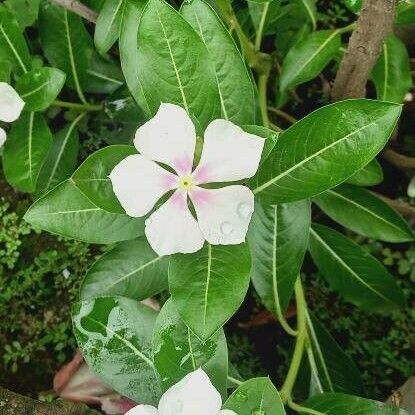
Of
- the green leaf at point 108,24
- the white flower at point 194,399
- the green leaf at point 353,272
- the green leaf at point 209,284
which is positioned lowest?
the green leaf at point 353,272

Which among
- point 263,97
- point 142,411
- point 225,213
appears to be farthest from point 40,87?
point 142,411

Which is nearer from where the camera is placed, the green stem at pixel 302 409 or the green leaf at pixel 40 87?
the green stem at pixel 302 409

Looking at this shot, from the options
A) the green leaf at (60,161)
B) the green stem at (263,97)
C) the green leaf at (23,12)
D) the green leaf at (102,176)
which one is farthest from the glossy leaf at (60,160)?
the green leaf at (102,176)

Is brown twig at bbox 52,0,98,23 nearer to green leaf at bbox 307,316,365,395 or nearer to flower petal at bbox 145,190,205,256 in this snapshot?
flower petal at bbox 145,190,205,256

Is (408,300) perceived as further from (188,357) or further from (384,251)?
(188,357)

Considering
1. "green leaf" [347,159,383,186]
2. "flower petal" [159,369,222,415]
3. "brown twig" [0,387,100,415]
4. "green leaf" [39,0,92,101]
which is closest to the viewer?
"flower petal" [159,369,222,415]

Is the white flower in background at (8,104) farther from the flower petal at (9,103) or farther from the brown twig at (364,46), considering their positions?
the brown twig at (364,46)

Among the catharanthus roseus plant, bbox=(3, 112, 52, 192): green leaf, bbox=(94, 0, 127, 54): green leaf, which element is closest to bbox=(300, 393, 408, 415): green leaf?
the catharanthus roseus plant
